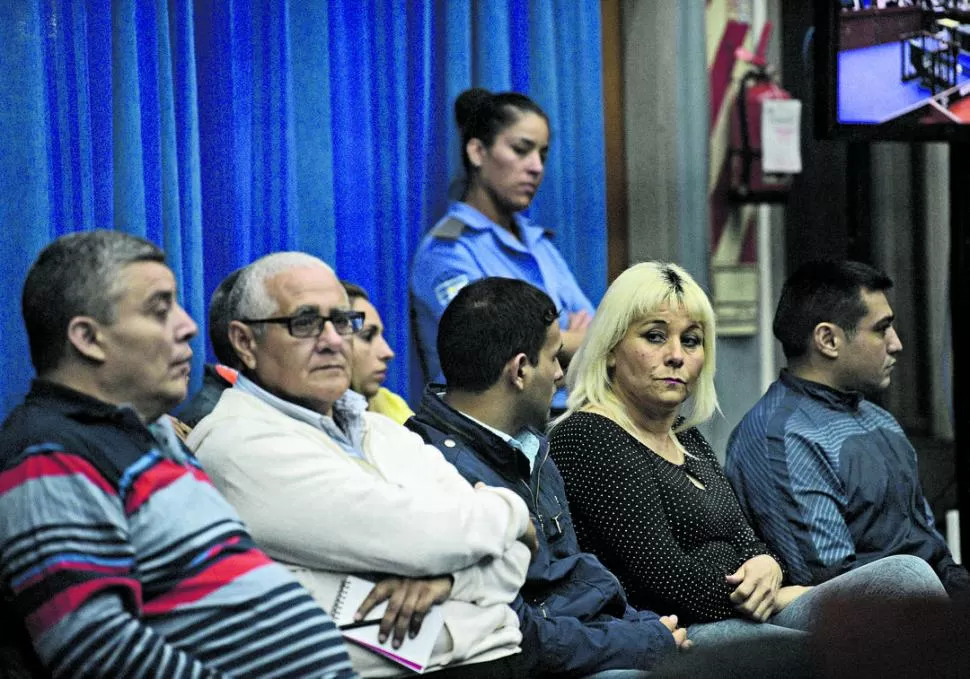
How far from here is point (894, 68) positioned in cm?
416

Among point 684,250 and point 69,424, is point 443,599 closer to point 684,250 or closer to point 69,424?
point 69,424

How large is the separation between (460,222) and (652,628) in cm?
142

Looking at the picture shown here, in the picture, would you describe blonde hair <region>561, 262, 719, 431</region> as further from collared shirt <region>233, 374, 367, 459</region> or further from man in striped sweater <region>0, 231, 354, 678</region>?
man in striped sweater <region>0, 231, 354, 678</region>

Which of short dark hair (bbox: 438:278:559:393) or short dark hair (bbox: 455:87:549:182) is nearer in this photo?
short dark hair (bbox: 438:278:559:393)

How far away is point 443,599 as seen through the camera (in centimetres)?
230

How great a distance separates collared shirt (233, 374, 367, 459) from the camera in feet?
7.81

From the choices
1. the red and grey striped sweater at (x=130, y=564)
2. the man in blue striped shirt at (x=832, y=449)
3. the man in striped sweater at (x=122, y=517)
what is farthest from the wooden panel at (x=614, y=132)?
the red and grey striped sweater at (x=130, y=564)

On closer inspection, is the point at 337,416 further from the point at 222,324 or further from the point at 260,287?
the point at 222,324

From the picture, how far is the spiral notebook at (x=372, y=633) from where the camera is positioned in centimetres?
222

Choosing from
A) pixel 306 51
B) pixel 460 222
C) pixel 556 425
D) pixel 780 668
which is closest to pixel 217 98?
pixel 306 51

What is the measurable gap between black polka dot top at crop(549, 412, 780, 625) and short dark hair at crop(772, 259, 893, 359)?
67cm

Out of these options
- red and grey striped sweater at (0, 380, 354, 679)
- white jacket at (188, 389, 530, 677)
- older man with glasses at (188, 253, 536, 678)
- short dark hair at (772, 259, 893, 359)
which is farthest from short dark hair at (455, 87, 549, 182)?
red and grey striped sweater at (0, 380, 354, 679)

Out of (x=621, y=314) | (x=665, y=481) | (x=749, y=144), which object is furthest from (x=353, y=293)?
(x=749, y=144)

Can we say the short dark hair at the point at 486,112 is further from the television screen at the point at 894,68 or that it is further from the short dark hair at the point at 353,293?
the television screen at the point at 894,68
